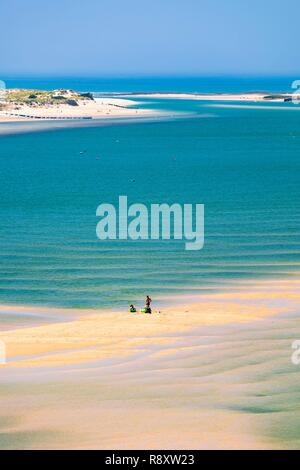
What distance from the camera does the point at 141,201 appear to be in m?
54.5

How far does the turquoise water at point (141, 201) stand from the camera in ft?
114

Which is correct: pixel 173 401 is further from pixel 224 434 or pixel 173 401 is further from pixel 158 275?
pixel 158 275

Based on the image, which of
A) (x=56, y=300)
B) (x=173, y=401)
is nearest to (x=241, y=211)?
(x=56, y=300)

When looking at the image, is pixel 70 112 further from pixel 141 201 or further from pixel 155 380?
pixel 155 380

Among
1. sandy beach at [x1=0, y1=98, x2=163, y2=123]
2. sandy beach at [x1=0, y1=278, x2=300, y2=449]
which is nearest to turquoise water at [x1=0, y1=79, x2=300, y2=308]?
sandy beach at [x1=0, y1=278, x2=300, y2=449]

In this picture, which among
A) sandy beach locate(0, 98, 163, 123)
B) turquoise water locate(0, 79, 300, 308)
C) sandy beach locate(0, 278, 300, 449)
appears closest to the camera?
sandy beach locate(0, 278, 300, 449)

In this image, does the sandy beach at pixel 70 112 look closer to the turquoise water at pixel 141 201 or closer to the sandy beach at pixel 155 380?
the turquoise water at pixel 141 201

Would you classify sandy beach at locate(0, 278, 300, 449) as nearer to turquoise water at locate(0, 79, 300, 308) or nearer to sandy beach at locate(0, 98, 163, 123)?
turquoise water at locate(0, 79, 300, 308)

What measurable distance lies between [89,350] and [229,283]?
32.2ft

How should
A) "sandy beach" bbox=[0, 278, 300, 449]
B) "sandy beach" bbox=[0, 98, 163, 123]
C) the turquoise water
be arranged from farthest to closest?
"sandy beach" bbox=[0, 98, 163, 123]
the turquoise water
"sandy beach" bbox=[0, 278, 300, 449]

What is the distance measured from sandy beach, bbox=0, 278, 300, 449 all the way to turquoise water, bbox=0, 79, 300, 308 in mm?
3904

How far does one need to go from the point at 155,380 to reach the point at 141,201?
31617 millimetres

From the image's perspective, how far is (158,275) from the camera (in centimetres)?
3559

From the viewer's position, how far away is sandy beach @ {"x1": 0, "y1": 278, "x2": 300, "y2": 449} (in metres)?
20.4
